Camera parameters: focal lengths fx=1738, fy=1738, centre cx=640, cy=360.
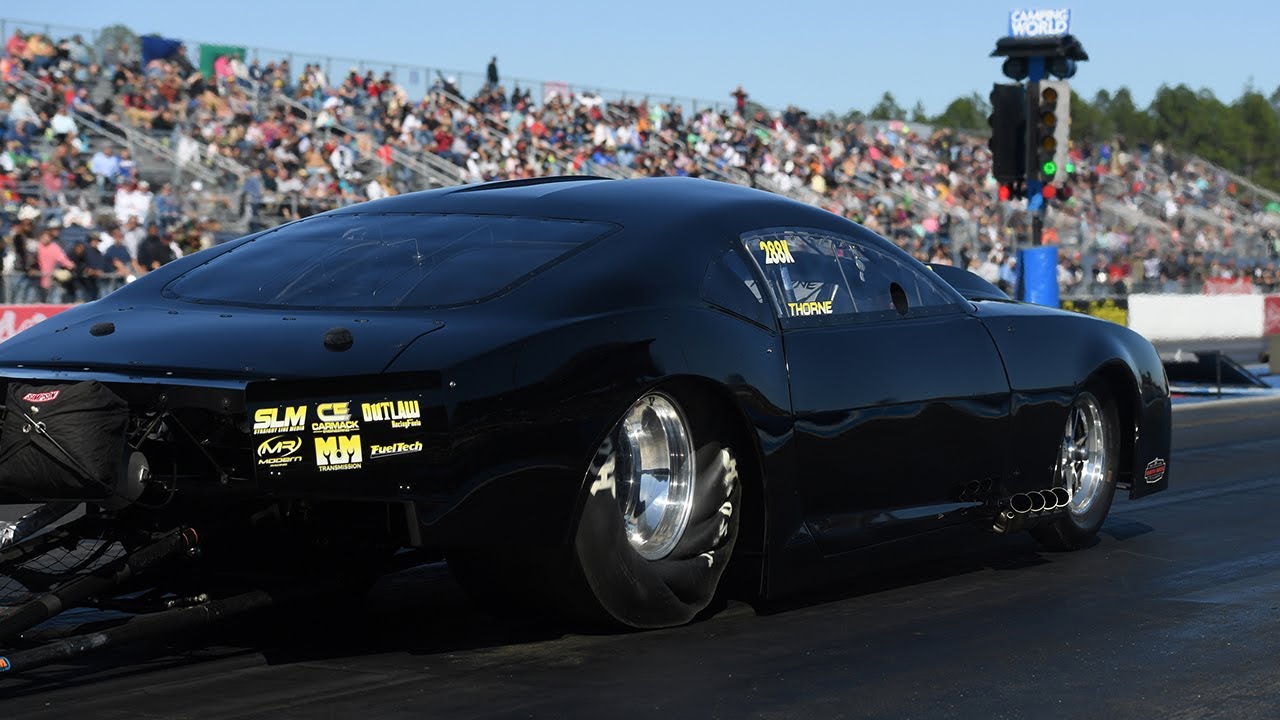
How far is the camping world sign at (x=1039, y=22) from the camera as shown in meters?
20.0

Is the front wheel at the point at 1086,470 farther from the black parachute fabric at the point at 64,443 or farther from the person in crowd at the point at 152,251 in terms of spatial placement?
the person in crowd at the point at 152,251

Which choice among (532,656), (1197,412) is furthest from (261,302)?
(1197,412)

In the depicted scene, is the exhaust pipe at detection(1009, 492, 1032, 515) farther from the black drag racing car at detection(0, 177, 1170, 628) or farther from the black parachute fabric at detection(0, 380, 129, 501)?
the black parachute fabric at detection(0, 380, 129, 501)

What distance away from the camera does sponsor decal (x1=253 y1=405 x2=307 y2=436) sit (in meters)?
4.41

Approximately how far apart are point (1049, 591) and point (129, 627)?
11.5ft

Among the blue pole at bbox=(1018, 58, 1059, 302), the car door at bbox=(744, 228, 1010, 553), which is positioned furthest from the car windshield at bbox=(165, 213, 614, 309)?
the blue pole at bbox=(1018, 58, 1059, 302)

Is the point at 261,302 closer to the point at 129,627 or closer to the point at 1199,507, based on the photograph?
the point at 129,627

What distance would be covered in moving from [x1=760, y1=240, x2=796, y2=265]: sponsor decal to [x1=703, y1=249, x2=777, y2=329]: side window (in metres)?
0.16

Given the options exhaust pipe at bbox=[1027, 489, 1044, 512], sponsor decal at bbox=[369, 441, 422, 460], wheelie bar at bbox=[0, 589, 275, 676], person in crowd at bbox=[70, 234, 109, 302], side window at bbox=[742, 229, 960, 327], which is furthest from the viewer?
person in crowd at bbox=[70, 234, 109, 302]

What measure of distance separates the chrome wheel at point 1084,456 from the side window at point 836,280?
40.5 inches

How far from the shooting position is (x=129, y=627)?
14.6 feet

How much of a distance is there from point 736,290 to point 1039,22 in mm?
15614

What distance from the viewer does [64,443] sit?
4406mm

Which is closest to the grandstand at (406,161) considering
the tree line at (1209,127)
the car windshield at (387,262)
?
the car windshield at (387,262)
